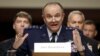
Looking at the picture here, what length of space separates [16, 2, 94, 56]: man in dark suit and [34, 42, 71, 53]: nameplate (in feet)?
0.28

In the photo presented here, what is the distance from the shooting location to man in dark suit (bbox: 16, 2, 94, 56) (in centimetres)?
232

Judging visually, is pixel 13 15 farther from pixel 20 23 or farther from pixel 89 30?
pixel 20 23

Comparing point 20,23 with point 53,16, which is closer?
point 53,16

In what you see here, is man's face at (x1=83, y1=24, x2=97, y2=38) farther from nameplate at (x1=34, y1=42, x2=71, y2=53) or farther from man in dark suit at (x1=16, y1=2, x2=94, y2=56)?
nameplate at (x1=34, y1=42, x2=71, y2=53)

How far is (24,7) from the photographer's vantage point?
5566 mm

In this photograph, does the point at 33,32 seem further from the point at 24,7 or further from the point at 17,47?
the point at 24,7

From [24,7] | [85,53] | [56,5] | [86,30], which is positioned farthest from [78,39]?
[24,7]

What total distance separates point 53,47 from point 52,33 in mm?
180

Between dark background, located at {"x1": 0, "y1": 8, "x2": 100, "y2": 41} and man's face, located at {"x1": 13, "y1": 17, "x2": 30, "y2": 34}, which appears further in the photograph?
dark background, located at {"x1": 0, "y1": 8, "x2": 100, "y2": 41}

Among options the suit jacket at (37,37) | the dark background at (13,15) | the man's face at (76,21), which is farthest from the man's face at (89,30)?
the dark background at (13,15)

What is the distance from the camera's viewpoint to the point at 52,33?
2.39 metres

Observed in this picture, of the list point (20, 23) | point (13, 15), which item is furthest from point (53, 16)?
point (13, 15)

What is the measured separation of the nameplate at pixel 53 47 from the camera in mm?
2215

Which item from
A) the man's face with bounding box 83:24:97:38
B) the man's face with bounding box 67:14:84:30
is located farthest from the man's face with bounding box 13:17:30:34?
the man's face with bounding box 83:24:97:38
